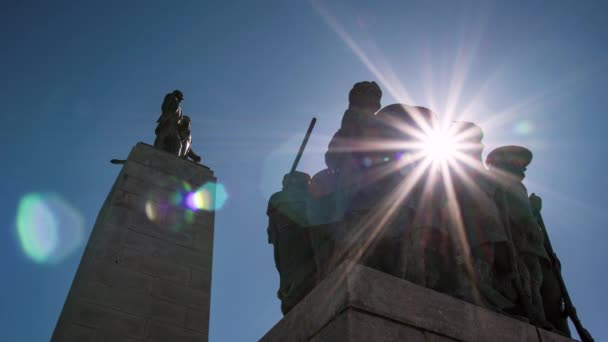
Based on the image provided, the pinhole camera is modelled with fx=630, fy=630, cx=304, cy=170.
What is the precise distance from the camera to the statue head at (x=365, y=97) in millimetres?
5547

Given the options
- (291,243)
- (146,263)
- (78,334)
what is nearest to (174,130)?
(146,263)

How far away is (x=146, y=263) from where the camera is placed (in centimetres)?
664

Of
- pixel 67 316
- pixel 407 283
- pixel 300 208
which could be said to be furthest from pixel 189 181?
pixel 407 283

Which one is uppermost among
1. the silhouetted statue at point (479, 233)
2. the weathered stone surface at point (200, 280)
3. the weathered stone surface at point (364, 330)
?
the weathered stone surface at point (200, 280)

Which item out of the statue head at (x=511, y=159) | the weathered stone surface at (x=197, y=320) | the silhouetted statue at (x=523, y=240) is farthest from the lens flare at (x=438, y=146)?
the weathered stone surface at (x=197, y=320)

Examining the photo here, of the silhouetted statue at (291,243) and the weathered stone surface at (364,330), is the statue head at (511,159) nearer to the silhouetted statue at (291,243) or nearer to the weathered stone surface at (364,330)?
the silhouetted statue at (291,243)

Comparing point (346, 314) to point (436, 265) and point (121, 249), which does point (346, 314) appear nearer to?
point (436, 265)

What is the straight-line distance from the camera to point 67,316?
5965 mm

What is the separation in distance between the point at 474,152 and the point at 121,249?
3.73m

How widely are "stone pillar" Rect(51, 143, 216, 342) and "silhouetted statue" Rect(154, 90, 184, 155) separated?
2.67 feet

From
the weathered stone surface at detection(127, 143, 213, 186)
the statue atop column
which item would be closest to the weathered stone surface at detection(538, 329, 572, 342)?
the weathered stone surface at detection(127, 143, 213, 186)

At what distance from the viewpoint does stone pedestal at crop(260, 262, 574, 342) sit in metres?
3.49

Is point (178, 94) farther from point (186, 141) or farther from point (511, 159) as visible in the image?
point (511, 159)

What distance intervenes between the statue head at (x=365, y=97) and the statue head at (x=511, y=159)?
49.2 inches
